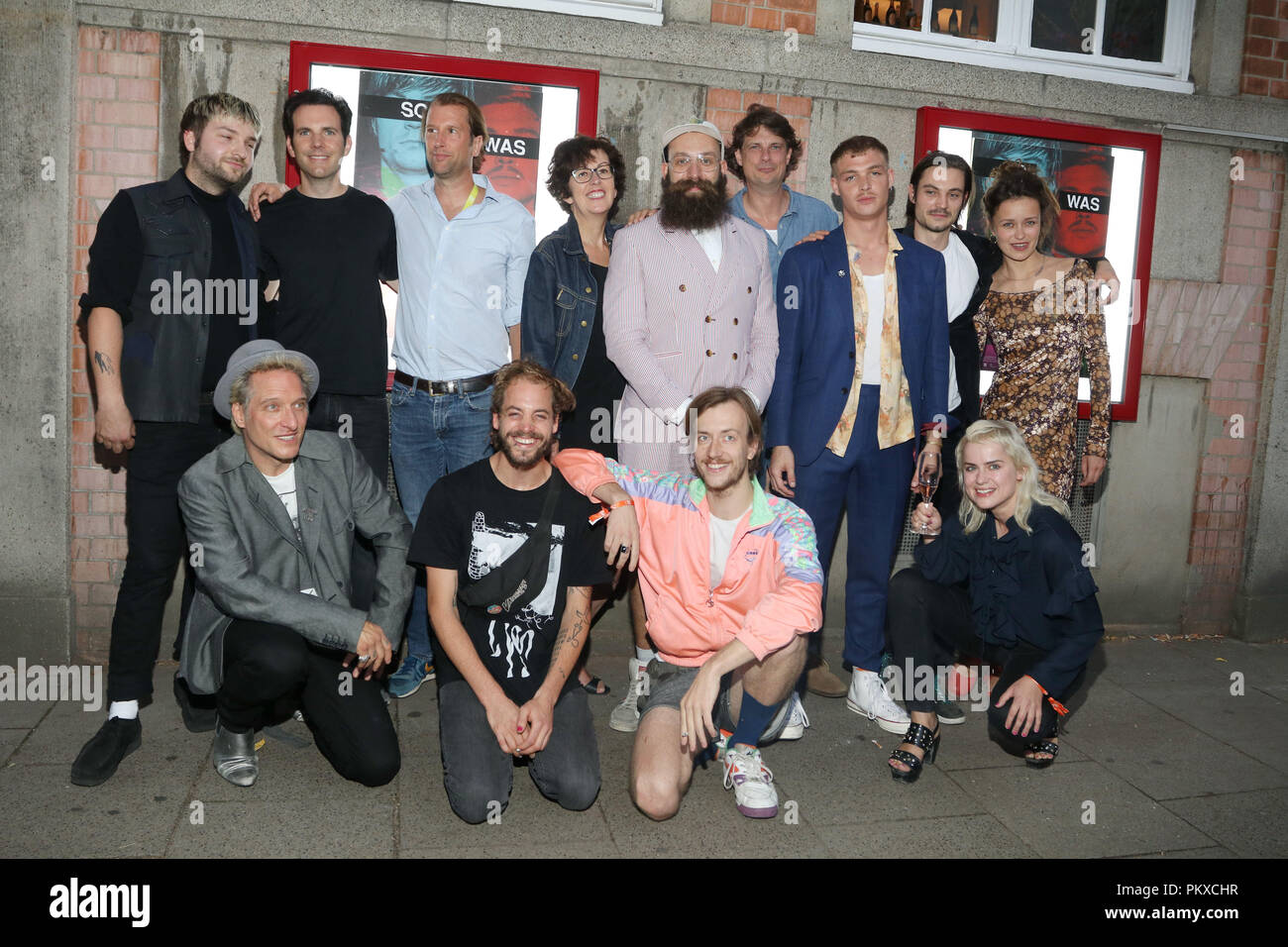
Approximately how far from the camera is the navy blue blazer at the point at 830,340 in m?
4.95

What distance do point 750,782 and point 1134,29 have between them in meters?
5.56

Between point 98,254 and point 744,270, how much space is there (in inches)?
110

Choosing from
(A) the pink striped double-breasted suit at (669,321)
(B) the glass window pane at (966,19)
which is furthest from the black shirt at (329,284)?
(B) the glass window pane at (966,19)

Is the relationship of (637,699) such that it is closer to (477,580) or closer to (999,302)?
(477,580)

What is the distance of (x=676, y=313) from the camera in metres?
4.78

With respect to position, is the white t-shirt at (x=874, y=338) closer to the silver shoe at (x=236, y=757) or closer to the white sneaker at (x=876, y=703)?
the white sneaker at (x=876, y=703)

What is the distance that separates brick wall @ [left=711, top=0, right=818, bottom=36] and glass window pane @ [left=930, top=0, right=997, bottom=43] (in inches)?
34.8

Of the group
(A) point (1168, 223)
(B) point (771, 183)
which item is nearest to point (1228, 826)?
(B) point (771, 183)

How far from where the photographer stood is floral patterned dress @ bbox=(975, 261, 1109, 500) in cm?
520

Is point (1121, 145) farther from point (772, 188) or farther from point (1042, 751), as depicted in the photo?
point (1042, 751)

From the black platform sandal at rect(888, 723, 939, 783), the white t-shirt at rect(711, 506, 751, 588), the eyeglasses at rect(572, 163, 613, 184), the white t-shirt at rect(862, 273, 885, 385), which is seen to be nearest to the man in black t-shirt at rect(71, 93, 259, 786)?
the eyeglasses at rect(572, 163, 613, 184)

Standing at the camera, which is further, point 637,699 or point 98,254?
point 637,699

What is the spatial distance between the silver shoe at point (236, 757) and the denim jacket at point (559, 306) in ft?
6.77

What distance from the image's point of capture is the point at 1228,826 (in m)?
4.13
